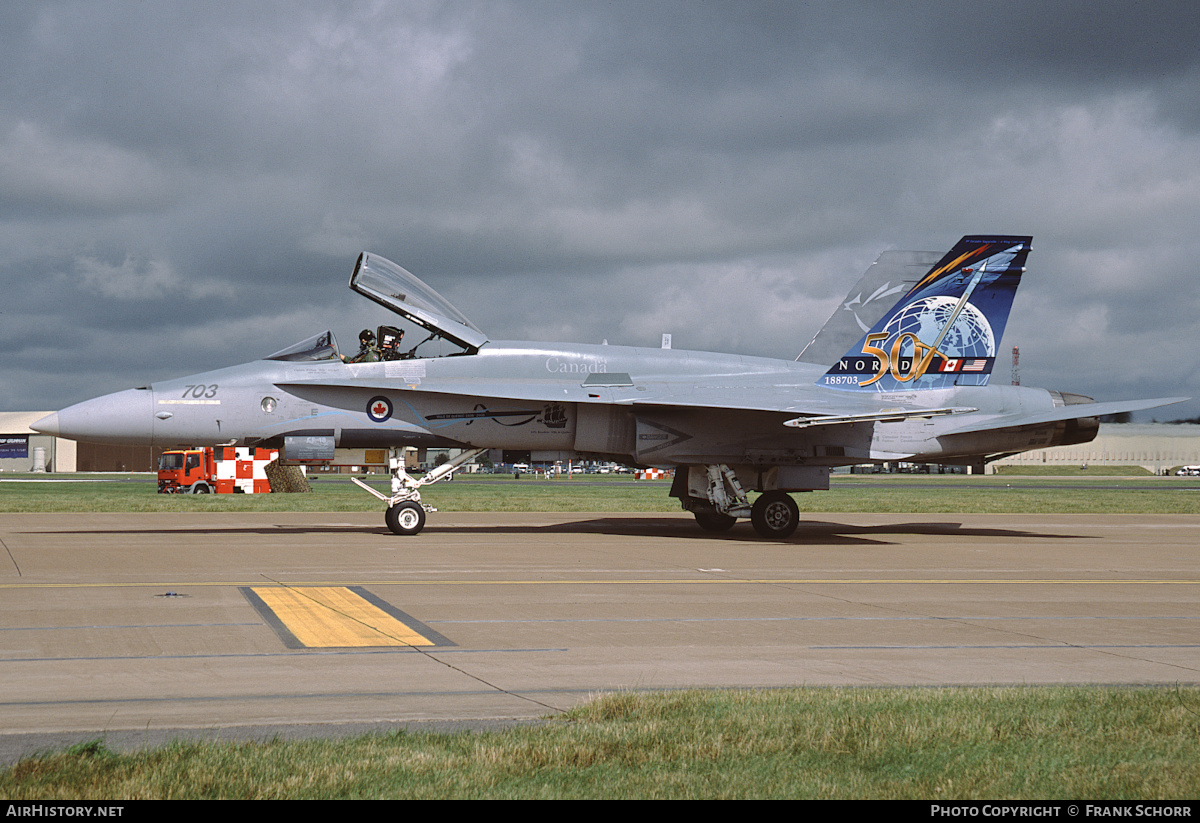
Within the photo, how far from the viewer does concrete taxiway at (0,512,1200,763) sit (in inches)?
255

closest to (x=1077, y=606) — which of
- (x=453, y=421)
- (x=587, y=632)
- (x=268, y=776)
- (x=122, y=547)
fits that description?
(x=587, y=632)

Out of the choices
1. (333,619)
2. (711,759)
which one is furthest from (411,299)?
(711,759)

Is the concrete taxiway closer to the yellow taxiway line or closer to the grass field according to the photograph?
the yellow taxiway line

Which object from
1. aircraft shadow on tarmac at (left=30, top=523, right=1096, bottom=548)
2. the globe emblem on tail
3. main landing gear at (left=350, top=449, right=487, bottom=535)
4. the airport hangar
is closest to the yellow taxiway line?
aircraft shadow on tarmac at (left=30, top=523, right=1096, bottom=548)

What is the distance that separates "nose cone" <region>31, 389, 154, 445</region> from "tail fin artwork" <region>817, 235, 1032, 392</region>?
12114mm

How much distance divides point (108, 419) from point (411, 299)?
529cm

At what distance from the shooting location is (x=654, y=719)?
5.57m

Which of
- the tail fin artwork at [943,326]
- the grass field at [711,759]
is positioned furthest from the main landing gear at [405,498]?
the grass field at [711,759]

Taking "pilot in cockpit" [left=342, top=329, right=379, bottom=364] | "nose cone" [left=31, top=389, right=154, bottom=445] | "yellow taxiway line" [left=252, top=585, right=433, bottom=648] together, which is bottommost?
"yellow taxiway line" [left=252, top=585, right=433, bottom=648]

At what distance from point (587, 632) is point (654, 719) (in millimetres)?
3410

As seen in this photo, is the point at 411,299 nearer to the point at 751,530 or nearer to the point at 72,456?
the point at 751,530

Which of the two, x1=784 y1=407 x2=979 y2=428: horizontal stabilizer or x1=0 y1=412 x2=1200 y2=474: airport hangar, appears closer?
x1=784 y1=407 x2=979 y2=428: horizontal stabilizer

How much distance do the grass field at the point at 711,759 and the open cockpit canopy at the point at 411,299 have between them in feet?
44.0

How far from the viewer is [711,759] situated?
4.88 m
